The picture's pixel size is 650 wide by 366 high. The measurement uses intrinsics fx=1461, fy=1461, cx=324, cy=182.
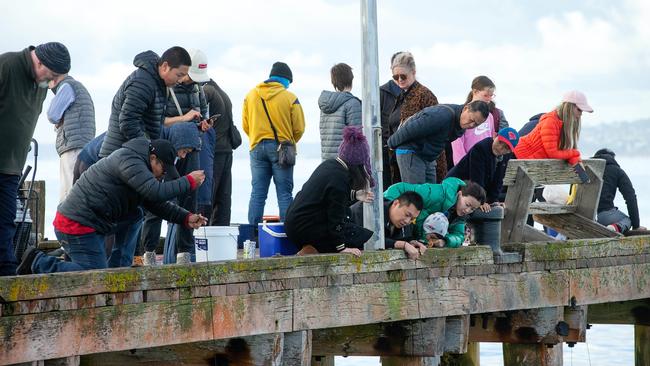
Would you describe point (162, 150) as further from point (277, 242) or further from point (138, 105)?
point (277, 242)

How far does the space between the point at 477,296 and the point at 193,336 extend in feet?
9.84

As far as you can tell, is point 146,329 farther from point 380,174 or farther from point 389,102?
point 389,102

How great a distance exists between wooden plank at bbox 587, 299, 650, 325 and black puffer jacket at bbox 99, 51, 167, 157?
215 inches

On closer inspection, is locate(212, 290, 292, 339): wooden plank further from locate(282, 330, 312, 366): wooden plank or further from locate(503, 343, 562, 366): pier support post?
locate(503, 343, 562, 366): pier support post

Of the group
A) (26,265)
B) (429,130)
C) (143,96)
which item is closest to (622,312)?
(429,130)

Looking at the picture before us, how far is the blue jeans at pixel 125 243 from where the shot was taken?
10.5 metres

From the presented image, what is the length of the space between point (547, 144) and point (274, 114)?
2.55m

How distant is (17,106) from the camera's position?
9211mm

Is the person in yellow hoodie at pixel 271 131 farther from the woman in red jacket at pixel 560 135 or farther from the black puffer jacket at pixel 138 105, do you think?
the black puffer jacket at pixel 138 105

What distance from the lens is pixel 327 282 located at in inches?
401

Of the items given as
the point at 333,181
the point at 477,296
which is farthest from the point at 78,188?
the point at 477,296

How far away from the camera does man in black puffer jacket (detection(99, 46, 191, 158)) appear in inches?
420

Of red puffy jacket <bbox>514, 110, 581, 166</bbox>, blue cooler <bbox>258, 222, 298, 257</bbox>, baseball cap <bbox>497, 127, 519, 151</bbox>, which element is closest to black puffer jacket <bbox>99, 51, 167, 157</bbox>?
blue cooler <bbox>258, 222, 298, 257</bbox>

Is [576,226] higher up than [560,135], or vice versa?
[560,135]
